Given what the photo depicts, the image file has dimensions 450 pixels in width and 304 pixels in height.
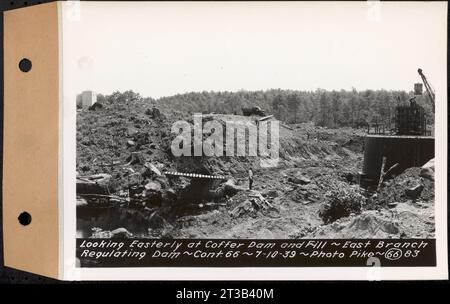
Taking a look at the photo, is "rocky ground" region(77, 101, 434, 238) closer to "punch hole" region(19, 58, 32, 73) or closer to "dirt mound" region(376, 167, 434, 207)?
"dirt mound" region(376, 167, 434, 207)

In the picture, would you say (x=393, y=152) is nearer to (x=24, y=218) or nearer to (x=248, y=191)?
(x=248, y=191)

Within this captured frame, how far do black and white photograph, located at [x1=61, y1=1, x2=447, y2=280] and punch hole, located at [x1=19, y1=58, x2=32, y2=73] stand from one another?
106mm

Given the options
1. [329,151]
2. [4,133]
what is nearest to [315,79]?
[329,151]

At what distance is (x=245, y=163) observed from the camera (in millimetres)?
1566

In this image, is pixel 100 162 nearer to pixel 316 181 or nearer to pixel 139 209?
pixel 139 209

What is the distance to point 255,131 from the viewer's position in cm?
156

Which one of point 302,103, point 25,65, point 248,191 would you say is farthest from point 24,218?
point 302,103

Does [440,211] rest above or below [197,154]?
below

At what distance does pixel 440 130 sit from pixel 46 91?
1064 millimetres

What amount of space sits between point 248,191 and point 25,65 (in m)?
0.69

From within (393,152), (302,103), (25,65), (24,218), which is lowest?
(24,218)

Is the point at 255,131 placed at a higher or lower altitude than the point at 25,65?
lower

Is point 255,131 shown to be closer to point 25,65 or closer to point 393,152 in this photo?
point 393,152

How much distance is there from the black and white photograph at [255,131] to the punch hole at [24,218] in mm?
135
